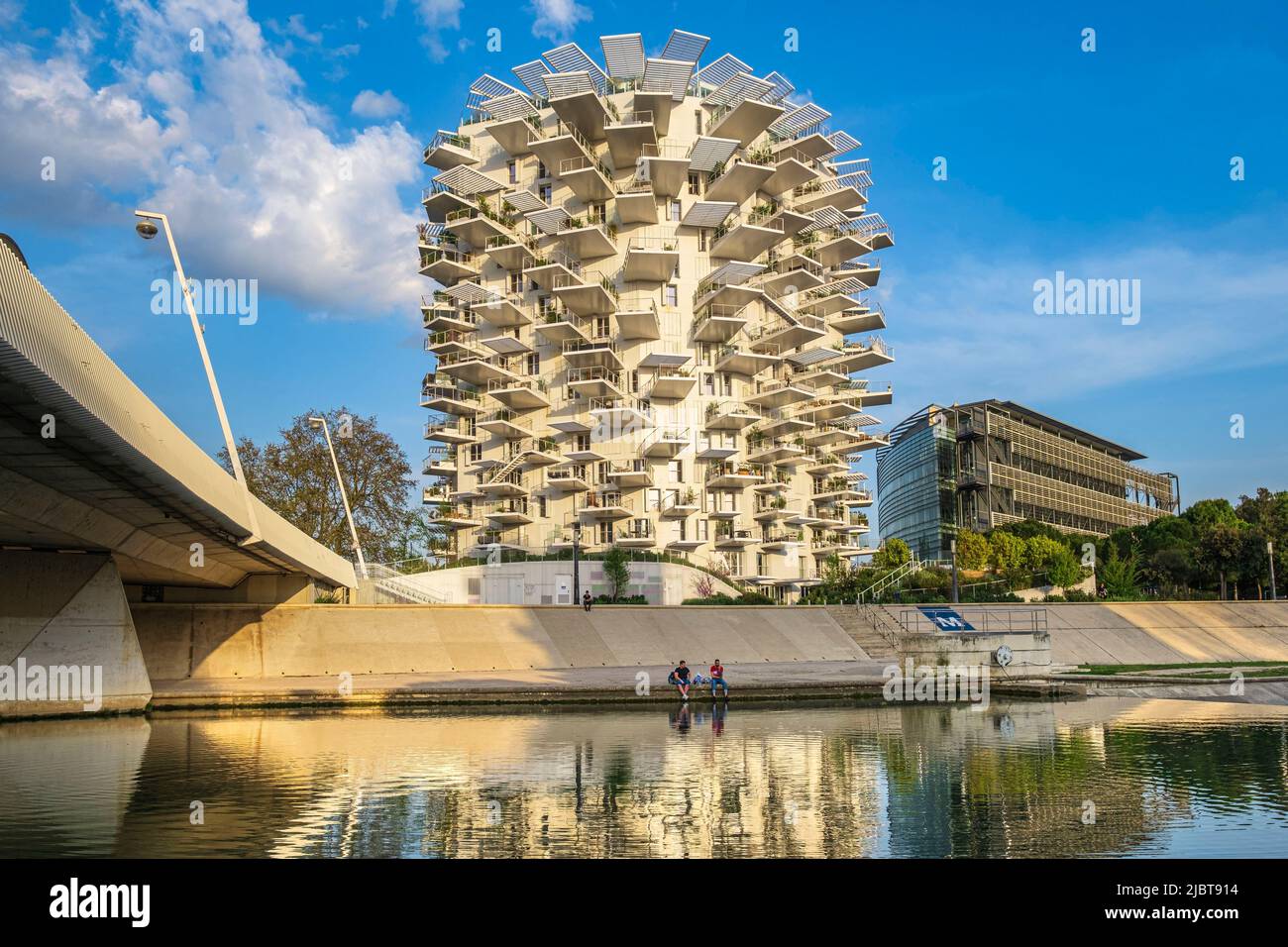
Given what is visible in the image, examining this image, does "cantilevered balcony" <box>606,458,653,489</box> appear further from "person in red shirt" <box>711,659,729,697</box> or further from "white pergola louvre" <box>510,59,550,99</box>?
"person in red shirt" <box>711,659,729,697</box>

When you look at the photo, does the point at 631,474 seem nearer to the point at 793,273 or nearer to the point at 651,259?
the point at 651,259

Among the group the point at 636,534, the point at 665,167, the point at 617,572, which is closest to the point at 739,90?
the point at 665,167

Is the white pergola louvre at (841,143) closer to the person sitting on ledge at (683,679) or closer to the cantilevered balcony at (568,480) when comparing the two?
the cantilevered balcony at (568,480)

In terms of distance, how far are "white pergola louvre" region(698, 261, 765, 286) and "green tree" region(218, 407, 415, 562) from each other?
24153 millimetres

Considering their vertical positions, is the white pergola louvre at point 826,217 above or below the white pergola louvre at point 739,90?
below

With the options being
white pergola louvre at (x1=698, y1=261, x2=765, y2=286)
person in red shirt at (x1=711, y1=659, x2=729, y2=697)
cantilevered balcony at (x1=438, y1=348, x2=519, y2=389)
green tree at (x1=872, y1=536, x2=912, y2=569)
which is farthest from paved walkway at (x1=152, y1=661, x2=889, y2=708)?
cantilevered balcony at (x1=438, y1=348, x2=519, y2=389)

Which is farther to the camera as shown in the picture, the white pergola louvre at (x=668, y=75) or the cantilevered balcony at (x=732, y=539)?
the white pergola louvre at (x=668, y=75)

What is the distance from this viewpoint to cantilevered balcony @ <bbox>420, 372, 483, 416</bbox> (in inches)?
2896

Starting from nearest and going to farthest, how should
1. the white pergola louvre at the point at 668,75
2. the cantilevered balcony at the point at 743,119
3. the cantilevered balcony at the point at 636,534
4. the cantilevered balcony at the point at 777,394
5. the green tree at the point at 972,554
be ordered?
1. the cantilevered balcony at the point at 636,534
2. the white pergola louvre at the point at 668,75
3. the cantilevered balcony at the point at 743,119
4. the cantilevered balcony at the point at 777,394
5. the green tree at the point at 972,554

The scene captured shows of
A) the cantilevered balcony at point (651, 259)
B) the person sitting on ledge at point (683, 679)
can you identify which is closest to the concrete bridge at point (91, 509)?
the person sitting on ledge at point (683, 679)

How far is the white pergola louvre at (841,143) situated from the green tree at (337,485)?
40.0 meters

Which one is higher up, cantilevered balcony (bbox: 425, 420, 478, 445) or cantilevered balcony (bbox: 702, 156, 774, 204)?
cantilevered balcony (bbox: 702, 156, 774, 204)

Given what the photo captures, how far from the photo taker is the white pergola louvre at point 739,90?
70.1 metres
